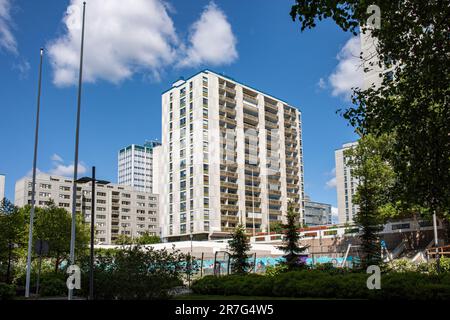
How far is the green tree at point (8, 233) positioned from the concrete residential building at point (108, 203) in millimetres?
90808

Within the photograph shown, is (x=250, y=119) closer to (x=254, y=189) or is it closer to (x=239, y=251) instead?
(x=254, y=189)

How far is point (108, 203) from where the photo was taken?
5723 inches

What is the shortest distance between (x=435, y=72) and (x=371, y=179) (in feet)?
124

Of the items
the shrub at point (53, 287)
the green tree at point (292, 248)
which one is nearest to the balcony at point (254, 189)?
the green tree at point (292, 248)

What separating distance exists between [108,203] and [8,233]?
111 metres

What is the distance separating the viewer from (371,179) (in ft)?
159

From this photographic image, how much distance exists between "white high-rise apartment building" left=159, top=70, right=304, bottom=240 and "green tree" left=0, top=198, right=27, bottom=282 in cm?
4994

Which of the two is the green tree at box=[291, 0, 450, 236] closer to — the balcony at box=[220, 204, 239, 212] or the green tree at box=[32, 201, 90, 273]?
the green tree at box=[32, 201, 90, 273]

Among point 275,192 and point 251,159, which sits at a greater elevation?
point 251,159

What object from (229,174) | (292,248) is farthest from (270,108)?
(292,248)

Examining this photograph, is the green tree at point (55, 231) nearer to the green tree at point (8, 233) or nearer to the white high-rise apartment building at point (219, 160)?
the green tree at point (8, 233)

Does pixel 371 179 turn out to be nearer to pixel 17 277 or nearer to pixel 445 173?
pixel 17 277

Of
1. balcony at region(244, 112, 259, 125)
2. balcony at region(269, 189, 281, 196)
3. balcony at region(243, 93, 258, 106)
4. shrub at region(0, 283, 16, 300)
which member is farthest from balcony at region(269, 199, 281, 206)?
shrub at region(0, 283, 16, 300)

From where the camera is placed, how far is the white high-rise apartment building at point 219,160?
309 feet
